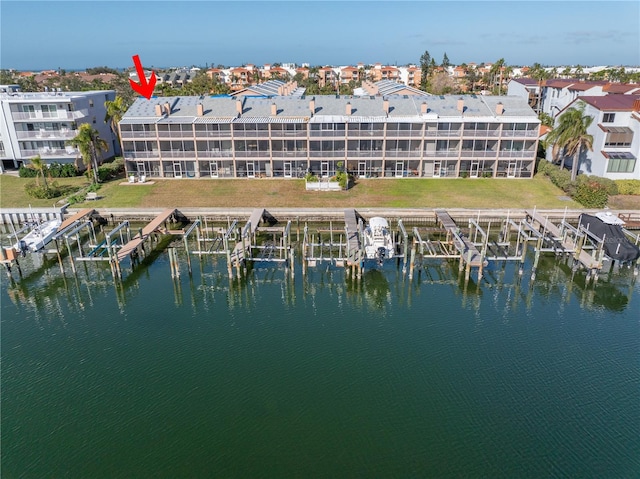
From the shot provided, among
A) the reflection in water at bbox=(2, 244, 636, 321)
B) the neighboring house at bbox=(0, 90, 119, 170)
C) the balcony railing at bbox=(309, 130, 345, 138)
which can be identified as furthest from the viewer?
the neighboring house at bbox=(0, 90, 119, 170)

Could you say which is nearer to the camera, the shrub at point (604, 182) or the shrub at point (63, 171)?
the shrub at point (604, 182)

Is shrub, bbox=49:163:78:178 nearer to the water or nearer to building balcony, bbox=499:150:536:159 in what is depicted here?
the water

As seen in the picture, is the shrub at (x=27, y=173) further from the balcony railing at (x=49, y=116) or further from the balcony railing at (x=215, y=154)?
the balcony railing at (x=215, y=154)

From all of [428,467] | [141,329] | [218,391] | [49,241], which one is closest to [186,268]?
[141,329]

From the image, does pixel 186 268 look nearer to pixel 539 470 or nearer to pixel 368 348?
pixel 368 348

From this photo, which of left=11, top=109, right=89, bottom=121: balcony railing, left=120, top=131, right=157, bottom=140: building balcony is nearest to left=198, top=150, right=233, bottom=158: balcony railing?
left=120, top=131, right=157, bottom=140: building balcony

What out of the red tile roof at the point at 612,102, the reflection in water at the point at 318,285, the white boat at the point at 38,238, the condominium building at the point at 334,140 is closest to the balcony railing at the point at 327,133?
the condominium building at the point at 334,140
